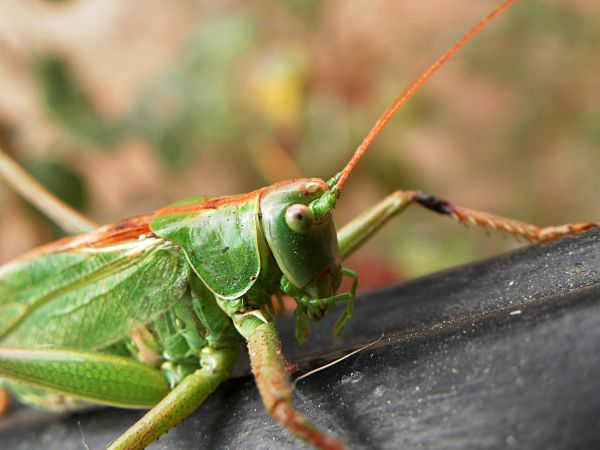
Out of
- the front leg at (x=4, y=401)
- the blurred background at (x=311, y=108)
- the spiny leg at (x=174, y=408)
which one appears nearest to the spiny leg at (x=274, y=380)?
the spiny leg at (x=174, y=408)

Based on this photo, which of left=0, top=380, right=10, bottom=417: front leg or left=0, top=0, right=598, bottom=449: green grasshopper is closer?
left=0, top=0, right=598, bottom=449: green grasshopper

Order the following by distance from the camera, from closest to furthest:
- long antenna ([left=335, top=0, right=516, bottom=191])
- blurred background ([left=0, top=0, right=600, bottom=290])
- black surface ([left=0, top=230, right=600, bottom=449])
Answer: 1. black surface ([left=0, top=230, right=600, bottom=449])
2. long antenna ([left=335, top=0, right=516, bottom=191])
3. blurred background ([left=0, top=0, right=600, bottom=290])

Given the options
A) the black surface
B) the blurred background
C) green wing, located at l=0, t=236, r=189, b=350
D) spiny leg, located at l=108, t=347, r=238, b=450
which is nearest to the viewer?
the black surface

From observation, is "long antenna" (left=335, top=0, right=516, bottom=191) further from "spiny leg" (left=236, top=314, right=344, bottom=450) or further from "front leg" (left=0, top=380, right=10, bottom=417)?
"front leg" (left=0, top=380, right=10, bottom=417)

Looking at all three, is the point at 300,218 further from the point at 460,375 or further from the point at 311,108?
the point at 311,108

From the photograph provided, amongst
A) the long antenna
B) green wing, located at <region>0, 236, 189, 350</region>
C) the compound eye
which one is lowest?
green wing, located at <region>0, 236, 189, 350</region>

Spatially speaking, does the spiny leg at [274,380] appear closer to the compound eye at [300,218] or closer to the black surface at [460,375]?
the black surface at [460,375]

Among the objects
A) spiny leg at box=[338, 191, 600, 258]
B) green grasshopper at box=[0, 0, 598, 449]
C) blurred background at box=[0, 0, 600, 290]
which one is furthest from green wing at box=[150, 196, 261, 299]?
blurred background at box=[0, 0, 600, 290]

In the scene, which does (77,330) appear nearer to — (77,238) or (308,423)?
(77,238)

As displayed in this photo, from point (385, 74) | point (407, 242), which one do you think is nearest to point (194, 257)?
point (407, 242)
